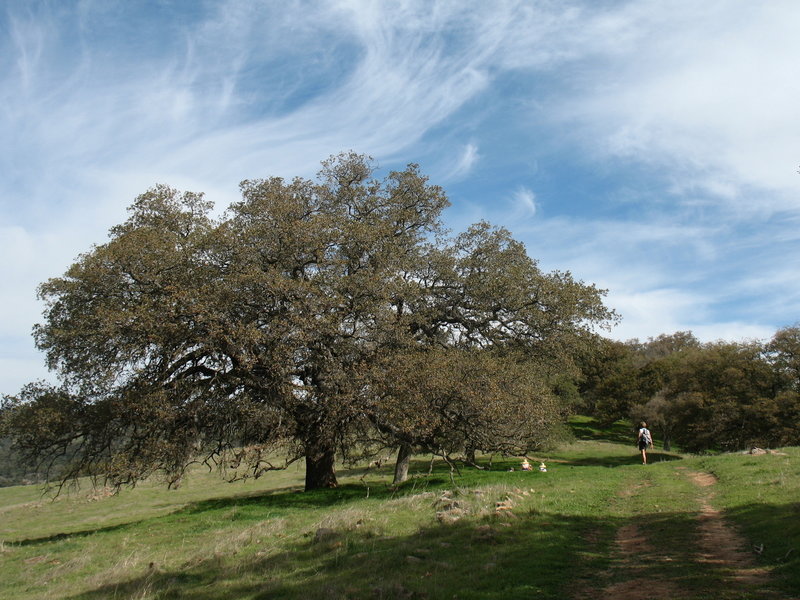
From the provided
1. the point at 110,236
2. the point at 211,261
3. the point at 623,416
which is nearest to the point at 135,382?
the point at 211,261

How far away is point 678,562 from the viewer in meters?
9.06

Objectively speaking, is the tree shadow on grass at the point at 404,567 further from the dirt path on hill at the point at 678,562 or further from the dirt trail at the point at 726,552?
the dirt trail at the point at 726,552

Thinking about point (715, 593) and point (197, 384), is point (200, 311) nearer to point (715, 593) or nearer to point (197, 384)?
point (197, 384)

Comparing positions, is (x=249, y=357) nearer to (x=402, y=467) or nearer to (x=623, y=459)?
(x=402, y=467)

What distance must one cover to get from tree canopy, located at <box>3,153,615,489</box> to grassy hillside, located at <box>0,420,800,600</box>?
2.55 metres

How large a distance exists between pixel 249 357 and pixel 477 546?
10775 millimetres

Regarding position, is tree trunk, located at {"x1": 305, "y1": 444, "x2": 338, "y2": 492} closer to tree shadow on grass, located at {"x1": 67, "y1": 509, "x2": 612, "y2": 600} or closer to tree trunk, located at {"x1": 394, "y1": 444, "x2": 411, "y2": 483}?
tree trunk, located at {"x1": 394, "y1": 444, "x2": 411, "y2": 483}

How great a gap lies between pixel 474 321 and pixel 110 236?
15.5m

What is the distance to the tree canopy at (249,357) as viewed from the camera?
18688 mm

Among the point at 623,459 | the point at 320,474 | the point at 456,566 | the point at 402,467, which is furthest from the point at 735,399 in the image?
the point at 456,566

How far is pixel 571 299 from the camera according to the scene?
968 inches

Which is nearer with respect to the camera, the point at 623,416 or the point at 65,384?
the point at 65,384

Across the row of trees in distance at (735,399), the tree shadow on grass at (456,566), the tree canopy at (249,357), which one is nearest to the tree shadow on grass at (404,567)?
the tree shadow on grass at (456,566)

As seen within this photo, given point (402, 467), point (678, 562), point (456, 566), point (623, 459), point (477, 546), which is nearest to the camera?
point (678, 562)
